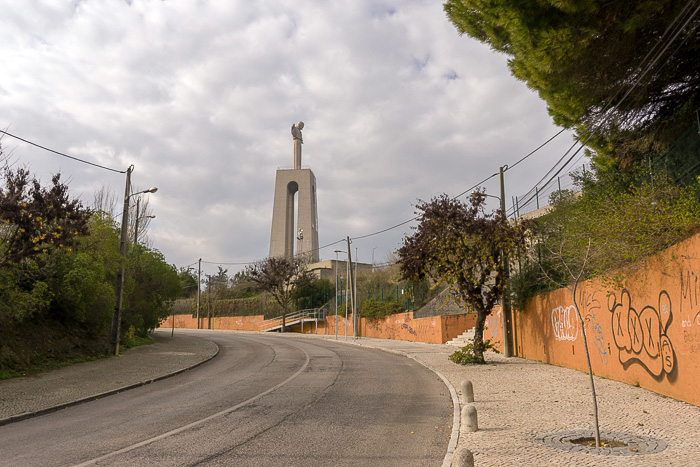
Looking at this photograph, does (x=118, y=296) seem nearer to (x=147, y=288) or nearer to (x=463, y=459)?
(x=147, y=288)

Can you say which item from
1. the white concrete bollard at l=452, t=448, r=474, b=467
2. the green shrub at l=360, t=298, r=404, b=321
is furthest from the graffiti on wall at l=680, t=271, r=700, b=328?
the green shrub at l=360, t=298, r=404, b=321

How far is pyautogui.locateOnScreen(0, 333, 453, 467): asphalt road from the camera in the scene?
6.57 meters

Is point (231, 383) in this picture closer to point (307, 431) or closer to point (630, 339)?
point (307, 431)

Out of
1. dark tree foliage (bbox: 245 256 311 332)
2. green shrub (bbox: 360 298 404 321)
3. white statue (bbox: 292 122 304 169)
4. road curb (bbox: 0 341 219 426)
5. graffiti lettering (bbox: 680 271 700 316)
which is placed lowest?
road curb (bbox: 0 341 219 426)

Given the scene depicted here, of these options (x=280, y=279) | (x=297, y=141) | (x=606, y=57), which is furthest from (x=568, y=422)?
(x=297, y=141)

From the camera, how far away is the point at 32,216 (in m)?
12.8

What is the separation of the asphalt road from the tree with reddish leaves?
4.46 metres

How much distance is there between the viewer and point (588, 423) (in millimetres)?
7973

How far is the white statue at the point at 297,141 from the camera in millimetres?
77562

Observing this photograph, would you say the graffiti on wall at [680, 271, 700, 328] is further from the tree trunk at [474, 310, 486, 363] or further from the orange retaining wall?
the orange retaining wall

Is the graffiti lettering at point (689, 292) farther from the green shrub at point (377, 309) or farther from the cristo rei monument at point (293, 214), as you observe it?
the cristo rei monument at point (293, 214)

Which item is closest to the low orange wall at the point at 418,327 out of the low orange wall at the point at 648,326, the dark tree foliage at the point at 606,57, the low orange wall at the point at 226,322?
the low orange wall at the point at 648,326

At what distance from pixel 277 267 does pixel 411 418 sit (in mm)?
42766

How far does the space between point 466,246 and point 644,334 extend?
7554 millimetres
